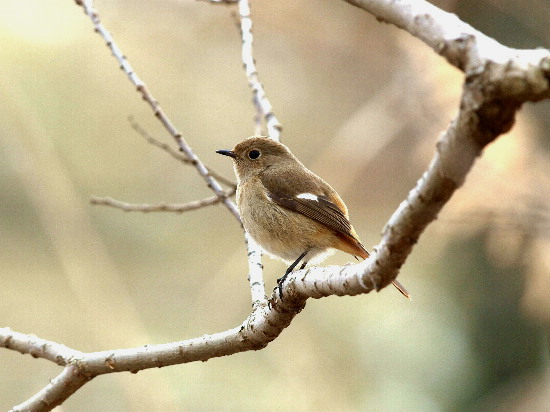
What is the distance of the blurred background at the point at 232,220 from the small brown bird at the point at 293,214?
1.26m

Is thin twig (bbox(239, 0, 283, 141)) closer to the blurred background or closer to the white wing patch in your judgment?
the white wing patch

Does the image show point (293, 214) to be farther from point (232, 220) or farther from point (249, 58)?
point (232, 220)

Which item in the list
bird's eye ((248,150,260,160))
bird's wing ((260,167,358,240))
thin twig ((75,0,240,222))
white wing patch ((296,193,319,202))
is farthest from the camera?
bird's eye ((248,150,260,160))

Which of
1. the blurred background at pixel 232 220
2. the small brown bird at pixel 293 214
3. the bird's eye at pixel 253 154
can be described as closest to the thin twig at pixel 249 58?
the small brown bird at pixel 293 214

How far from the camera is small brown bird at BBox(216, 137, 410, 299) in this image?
12.8 feet

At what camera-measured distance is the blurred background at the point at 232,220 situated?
6.48 meters

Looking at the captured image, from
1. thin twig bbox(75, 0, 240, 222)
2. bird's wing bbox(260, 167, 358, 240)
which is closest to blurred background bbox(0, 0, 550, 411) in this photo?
bird's wing bbox(260, 167, 358, 240)

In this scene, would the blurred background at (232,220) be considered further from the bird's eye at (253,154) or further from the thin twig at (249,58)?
the thin twig at (249,58)

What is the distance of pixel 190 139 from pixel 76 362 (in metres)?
6.24

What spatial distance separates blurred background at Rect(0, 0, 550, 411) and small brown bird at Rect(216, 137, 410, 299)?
126 centimetres

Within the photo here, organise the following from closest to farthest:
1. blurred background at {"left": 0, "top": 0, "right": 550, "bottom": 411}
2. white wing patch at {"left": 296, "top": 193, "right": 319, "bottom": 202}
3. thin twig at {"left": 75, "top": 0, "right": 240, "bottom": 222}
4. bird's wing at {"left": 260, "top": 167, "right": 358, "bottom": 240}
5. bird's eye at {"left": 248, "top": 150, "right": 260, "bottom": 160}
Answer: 1. thin twig at {"left": 75, "top": 0, "right": 240, "bottom": 222}
2. bird's wing at {"left": 260, "top": 167, "right": 358, "bottom": 240}
3. white wing patch at {"left": 296, "top": 193, "right": 319, "bottom": 202}
4. bird's eye at {"left": 248, "top": 150, "right": 260, "bottom": 160}
5. blurred background at {"left": 0, "top": 0, "right": 550, "bottom": 411}

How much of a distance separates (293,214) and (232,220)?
5.07 m

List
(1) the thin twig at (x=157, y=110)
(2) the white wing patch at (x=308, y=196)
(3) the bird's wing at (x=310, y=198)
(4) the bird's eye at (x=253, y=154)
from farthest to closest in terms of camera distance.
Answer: (4) the bird's eye at (x=253, y=154)
(2) the white wing patch at (x=308, y=196)
(3) the bird's wing at (x=310, y=198)
(1) the thin twig at (x=157, y=110)

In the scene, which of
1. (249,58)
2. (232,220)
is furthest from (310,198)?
(232,220)
